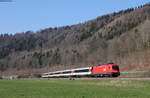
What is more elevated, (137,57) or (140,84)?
(137,57)

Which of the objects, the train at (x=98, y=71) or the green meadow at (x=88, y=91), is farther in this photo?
the train at (x=98, y=71)

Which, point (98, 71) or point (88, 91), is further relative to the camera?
point (98, 71)

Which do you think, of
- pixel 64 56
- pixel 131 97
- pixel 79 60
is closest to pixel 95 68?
pixel 131 97

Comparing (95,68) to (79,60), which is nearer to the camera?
(95,68)

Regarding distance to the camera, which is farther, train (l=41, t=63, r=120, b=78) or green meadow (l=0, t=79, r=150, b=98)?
train (l=41, t=63, r=120, b=78)

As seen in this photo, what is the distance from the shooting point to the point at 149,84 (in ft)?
112

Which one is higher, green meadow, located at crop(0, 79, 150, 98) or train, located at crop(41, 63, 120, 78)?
train, located at crop(41, 63, 120, 78)

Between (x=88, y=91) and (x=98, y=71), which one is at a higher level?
(x=98, y=71)

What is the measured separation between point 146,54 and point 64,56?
3811 inches

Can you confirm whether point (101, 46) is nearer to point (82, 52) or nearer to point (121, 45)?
point (82, 52)

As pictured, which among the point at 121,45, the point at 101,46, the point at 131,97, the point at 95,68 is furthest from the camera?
the point at 101,46

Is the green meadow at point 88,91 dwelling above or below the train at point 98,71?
below

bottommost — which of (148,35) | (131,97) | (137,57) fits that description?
(131,97)

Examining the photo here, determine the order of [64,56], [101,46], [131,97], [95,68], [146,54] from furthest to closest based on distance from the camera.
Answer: [64,56]
[101,46]
[146,54]
[95,68]
[131,97]
